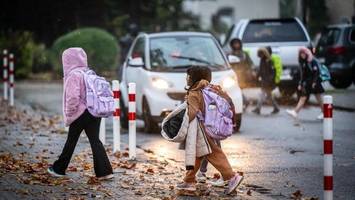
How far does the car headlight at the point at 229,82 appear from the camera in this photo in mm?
16203

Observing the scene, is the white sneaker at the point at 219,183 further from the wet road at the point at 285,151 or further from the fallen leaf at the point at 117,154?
the fallen leaf at the point at 117,154

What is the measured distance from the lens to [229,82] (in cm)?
1630

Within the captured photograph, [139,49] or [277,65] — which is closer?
[139,49]

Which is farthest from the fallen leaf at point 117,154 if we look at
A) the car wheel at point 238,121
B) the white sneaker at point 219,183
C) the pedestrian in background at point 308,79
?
the pedestrian in background at point 308,79

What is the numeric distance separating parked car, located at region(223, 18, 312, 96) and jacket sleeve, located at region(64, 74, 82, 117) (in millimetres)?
12134

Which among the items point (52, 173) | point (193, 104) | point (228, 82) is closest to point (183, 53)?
point (228, 82)

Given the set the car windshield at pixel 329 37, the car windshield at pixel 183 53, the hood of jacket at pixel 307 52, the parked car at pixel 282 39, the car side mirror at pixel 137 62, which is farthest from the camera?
the car windshield at pixel 329 37

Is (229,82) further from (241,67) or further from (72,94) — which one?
(72,94)

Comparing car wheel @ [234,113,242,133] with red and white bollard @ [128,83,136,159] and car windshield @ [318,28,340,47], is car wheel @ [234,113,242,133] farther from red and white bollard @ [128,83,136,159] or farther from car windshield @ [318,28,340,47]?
car windshield @ [318,28,340,47]

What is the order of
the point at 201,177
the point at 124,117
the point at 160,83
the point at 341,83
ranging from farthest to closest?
the point at 341,83
the point at 124,117
the point at 160,83
the point at 201,177

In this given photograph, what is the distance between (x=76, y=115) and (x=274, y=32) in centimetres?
1348

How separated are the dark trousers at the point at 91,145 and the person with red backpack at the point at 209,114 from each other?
1.10 meters

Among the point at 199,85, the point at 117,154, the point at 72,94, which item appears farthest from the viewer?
Result: the point at 117,154

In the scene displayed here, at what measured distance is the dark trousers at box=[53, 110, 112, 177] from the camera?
10.3 meters
